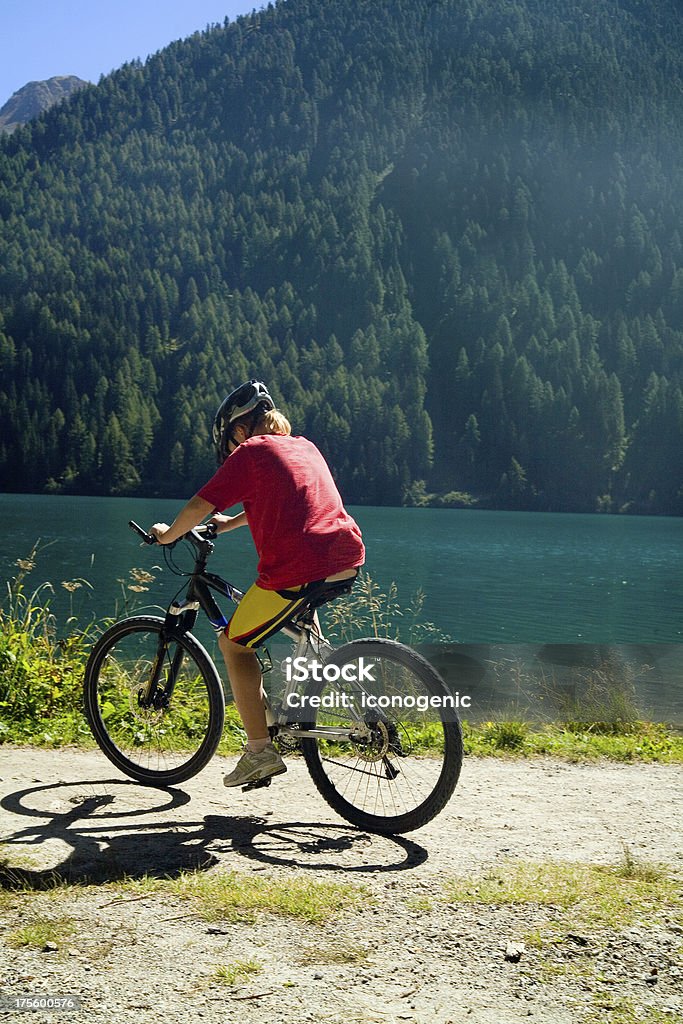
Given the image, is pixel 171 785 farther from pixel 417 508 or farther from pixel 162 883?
pixel 417 508

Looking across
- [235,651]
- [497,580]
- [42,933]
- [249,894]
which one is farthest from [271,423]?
[497,580]

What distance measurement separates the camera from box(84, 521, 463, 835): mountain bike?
195 inches

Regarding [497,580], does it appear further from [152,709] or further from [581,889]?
[581,889]

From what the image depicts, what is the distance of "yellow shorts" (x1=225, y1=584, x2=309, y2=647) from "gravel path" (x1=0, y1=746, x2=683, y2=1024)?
977 millimetres

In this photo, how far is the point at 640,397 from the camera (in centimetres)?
15688

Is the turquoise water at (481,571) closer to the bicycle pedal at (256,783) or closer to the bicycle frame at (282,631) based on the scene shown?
the bicycle frame at (282,631)

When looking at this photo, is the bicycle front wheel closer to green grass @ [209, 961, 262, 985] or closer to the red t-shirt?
the red t-shirt

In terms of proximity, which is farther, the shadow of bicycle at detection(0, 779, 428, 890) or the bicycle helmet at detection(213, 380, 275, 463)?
the bicycle helmet at detection(213, 380, 275, 463)

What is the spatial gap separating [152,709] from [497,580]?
143ft

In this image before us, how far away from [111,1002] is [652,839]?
9.60ft

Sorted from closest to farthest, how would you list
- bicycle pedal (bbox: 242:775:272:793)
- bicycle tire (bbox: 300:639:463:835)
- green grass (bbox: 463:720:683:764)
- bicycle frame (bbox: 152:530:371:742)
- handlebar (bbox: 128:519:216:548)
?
bicycle tire (bbox: 300:639:463:835) < bicycle frame (bbox: 152:530:371:742) < bicycle pedal (bbox: 242:775:272:793) < handlebar (bbox: 128:519:216:548) < green grass (bbox: 463:720:683:764)

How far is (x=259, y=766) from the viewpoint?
17.1 feet

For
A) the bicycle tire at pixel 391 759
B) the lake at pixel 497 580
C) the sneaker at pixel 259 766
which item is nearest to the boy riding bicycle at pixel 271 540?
the sneaker at pixel 259 766

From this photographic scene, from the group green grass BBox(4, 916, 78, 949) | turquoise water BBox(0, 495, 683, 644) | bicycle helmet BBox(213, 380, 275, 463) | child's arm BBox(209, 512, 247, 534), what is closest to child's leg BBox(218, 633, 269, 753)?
child's arm BBox(209, 512, 247, 534)
